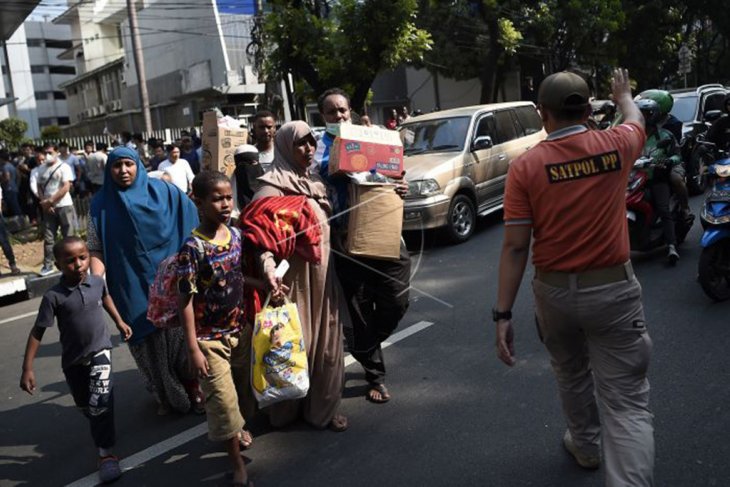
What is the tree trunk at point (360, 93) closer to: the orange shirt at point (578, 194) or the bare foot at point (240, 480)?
the bare foot at point (240, 480)

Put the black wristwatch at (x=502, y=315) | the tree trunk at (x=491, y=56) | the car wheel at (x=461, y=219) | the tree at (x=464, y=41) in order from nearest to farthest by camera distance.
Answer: the black wristwatch at (x=502, y=315) → the car wheel at (x=461, y=219) → the tree trunk at (x=491, y=56) → the tree at (x=464, y=41)

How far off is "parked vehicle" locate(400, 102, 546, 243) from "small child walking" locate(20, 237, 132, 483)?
16.8 ft

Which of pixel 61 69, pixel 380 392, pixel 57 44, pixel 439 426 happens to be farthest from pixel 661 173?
pixel 57 44

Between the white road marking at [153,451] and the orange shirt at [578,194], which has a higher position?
the orange shirt at [578,194]

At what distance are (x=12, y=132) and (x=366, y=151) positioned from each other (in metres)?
37.7

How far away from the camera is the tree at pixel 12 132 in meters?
34.8

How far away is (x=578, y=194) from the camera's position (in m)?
2.51

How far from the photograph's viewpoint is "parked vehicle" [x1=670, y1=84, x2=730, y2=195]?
9.44 m

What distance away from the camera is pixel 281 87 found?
23.0 m

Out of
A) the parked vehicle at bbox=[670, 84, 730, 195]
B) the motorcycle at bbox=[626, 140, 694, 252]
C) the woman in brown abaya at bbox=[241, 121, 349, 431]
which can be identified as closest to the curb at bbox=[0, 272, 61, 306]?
the woman in brown abaya at bbox=[241, 121, 349, 431]

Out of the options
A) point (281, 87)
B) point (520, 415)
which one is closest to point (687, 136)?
point (520, 415)

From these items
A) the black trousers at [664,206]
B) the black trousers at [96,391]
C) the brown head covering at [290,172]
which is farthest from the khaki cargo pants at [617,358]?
the black trousers at [664,206]

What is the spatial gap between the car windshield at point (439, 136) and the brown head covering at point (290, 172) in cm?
562

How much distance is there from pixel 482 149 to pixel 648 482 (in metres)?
7.17
